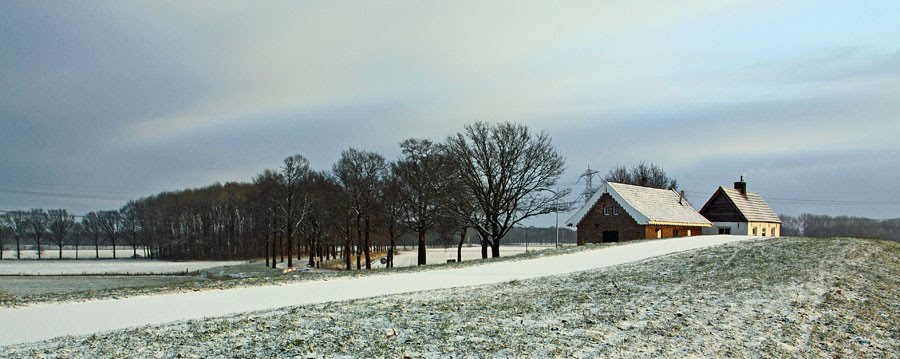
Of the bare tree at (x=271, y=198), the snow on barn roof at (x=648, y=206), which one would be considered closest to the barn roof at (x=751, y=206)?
the snow on barn roof at (x=648, y=206)

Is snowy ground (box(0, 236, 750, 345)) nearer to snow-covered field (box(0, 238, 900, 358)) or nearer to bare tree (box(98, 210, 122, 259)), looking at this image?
snow-covered field (box(0, 238, 900, 358))

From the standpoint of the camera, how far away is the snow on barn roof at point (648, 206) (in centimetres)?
4004

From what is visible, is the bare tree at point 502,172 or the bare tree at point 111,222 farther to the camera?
the bare tree at point 111,222

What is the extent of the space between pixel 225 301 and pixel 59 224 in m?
134

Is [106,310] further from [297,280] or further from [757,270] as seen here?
[757,270]

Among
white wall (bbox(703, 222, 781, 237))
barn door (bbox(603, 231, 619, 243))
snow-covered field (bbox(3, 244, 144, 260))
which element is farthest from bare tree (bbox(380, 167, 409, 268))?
snow-covered field (bbox(3, 244, 144, 260))

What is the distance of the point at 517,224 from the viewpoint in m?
47.1

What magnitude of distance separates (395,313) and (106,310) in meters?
6.61

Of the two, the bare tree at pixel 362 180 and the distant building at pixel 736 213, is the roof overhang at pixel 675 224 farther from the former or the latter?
the bare tree at pixel 362 180

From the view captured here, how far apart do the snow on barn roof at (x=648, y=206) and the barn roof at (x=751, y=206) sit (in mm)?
3796

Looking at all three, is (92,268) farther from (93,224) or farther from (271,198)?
(93,224)

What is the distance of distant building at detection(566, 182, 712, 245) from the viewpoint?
131 feet

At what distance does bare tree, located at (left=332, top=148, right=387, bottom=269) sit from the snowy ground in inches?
1246

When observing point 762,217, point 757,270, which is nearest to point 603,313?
point 757,270
